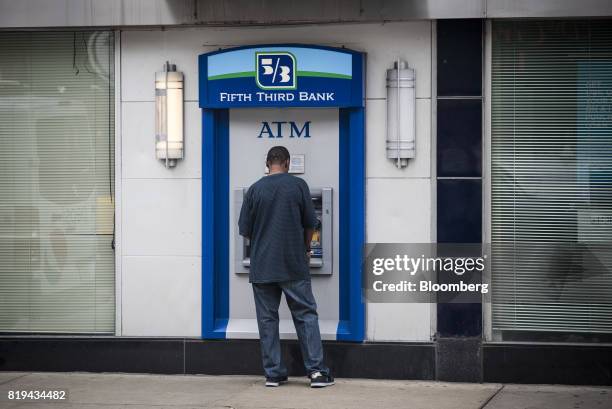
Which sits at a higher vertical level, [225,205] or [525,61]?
[525,61]

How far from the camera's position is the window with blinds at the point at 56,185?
990 cm

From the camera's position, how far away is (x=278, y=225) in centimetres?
880

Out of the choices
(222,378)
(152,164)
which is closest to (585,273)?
(222,378)

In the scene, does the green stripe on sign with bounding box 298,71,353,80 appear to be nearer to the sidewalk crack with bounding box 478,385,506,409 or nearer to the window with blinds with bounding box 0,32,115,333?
the window with blinds with bounding box 0,32,115,333

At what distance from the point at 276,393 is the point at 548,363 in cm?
238

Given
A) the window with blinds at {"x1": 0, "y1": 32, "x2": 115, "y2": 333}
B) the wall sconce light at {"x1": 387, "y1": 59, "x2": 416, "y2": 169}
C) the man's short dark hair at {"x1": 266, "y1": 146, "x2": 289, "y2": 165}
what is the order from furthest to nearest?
the window with blinds at {"x1": 0, "y1": 32, "x2": 115, "y2": 333} → the wall sconce light at {"x1": 387, "y1": 59, "x2": 416, "y2": 169} → the man's short dark hair at {"x1": 266, "y1": 146, "x2": 289, "y2": 165}

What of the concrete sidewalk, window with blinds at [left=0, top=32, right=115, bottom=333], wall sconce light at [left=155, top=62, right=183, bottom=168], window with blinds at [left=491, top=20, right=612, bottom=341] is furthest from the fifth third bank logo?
the concrete sidewalk

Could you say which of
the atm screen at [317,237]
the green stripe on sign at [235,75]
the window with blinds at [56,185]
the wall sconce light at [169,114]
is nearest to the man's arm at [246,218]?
the atm screen at [317,237]

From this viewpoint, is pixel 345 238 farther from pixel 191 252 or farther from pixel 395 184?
pixel 191 252

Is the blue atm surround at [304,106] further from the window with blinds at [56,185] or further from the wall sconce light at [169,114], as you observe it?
the window with blinds at [56,185]

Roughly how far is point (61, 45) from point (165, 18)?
3.61ft

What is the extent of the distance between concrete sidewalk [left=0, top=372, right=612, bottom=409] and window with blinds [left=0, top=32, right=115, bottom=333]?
67 cm

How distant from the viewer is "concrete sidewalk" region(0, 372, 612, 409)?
8477mm

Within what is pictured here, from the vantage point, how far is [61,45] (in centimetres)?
995
